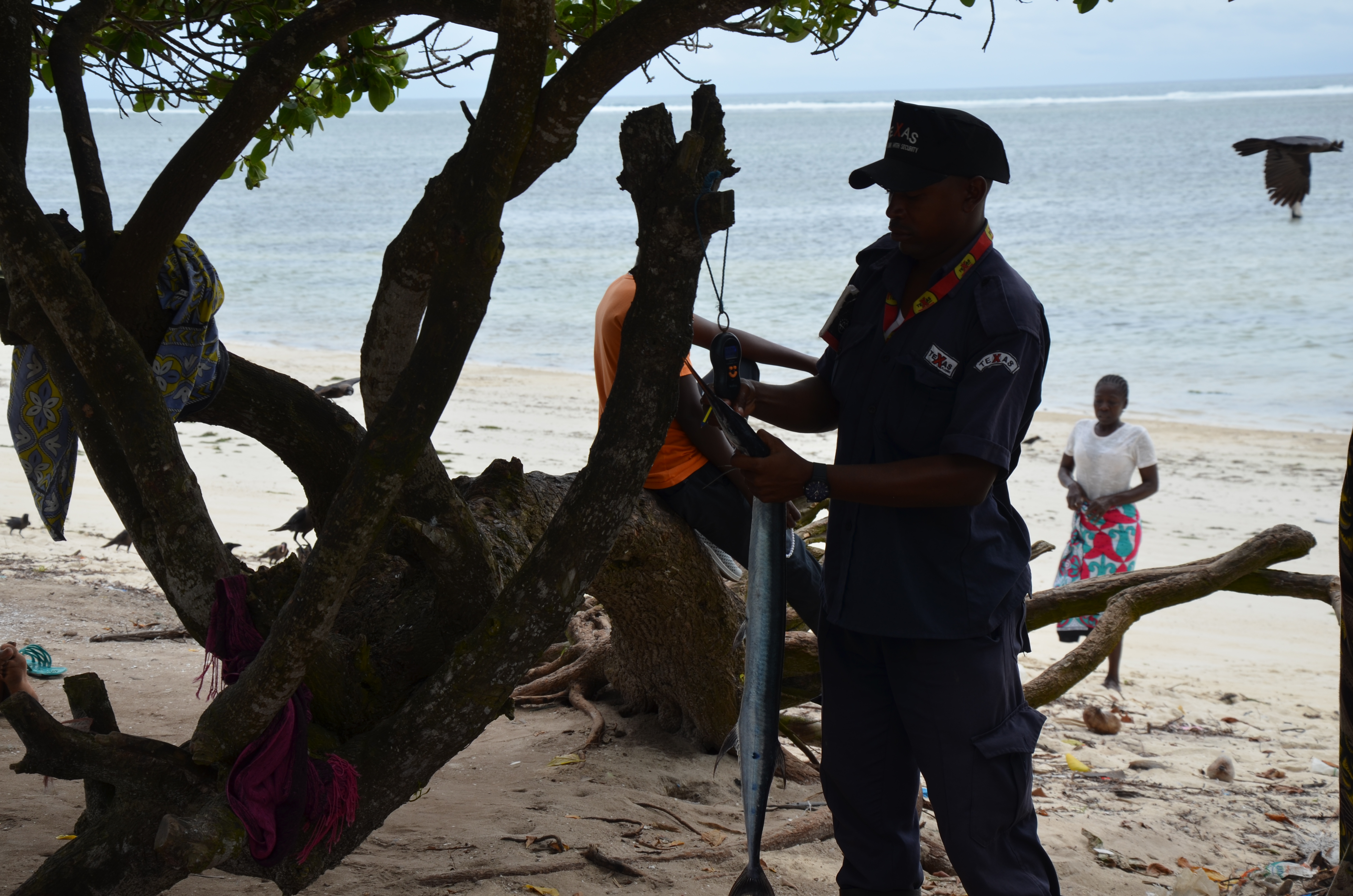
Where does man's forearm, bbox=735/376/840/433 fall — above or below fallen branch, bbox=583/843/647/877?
above

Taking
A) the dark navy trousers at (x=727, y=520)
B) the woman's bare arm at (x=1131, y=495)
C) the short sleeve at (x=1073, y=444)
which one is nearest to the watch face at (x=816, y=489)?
the dark navy trousers at (x=727, y=520)

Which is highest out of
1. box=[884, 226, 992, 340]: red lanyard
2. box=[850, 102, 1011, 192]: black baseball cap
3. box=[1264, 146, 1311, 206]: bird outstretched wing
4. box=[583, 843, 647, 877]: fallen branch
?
box=[1264, 146, 1311, 206]: bird outstretched wing

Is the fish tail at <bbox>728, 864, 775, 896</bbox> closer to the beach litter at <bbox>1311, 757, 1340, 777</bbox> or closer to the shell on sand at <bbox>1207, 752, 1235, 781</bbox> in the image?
the shell on sand at <bbox>1207, 752, 1235, 781</bbox>

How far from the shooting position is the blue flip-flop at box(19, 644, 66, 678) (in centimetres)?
490

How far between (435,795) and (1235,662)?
5538 millimetres

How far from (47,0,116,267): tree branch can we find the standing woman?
5.40 m

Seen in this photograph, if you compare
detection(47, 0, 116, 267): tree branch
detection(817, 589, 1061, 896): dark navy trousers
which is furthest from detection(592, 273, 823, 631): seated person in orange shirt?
detection(47, 0, 116, 267): tree branch

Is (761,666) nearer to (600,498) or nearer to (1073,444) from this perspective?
(600,498)

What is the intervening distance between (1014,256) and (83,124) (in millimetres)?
30068

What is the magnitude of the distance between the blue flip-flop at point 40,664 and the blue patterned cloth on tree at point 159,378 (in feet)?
8.26

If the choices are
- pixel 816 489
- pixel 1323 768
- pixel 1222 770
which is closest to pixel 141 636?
pixel 816 489

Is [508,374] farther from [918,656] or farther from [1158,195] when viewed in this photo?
[1158,195]

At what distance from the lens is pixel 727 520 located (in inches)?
149

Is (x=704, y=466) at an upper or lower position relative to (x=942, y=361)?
lower
